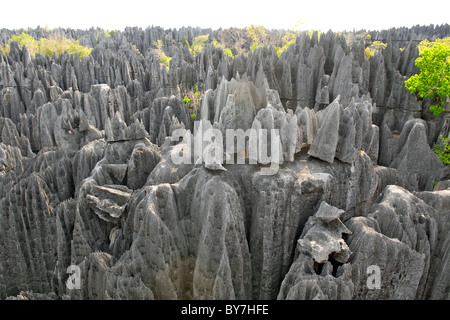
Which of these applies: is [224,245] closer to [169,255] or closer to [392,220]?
[169,255]

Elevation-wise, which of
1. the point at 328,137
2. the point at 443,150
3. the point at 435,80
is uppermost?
the point at 435,80

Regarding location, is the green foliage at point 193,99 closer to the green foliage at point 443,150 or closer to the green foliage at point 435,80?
the green foliage at point 435,80

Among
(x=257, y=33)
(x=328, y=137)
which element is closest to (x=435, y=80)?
(x=328, y=137)

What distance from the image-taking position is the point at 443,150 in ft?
53.8

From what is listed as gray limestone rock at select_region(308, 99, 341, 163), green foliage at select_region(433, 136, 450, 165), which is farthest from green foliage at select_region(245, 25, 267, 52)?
gray limestone rock at select_region(308, 99, 341, 163)

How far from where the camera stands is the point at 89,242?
10406 mm

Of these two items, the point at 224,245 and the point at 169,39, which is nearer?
the point at 224,245

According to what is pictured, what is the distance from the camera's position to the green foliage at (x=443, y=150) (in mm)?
16141

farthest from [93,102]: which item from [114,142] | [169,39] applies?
[169,39]

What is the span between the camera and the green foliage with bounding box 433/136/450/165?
16141 mm

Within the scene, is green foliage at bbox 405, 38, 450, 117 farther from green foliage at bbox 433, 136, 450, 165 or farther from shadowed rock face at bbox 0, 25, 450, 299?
shadowed rock face at bbox 0, 25, 450, 299

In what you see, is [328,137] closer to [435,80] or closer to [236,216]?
[236,216]

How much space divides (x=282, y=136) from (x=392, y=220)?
385 centimetres

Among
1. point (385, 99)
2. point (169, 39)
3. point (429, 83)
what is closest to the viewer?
point (429, 83)
